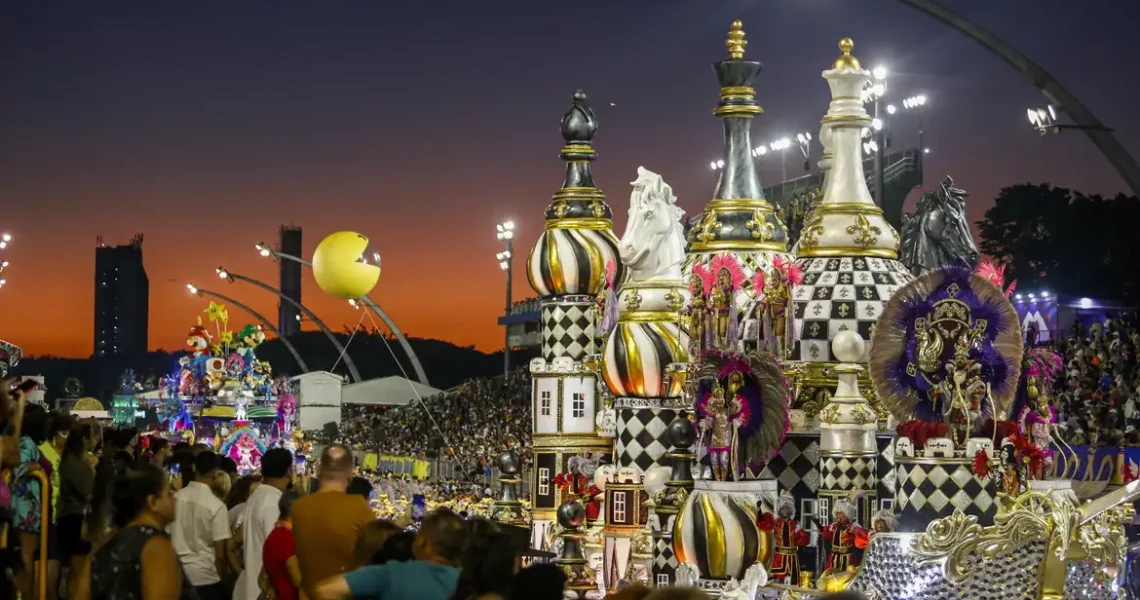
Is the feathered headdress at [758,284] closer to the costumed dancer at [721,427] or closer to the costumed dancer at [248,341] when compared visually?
the costumed dancer at [721,427]

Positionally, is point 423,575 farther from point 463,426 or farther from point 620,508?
point 463,426

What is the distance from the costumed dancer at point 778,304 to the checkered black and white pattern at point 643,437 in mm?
2651

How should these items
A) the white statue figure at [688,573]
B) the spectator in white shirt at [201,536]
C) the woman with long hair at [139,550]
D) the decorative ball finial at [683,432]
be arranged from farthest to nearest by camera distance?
the decorative ball finial at [683,432]
the white statue figure at [688,573]
the spectator in white shirt at [201,536]
the woman with long hair at [139,550]

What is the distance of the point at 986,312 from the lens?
15.2 meters

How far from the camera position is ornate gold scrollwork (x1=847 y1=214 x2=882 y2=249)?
19078 millimetres

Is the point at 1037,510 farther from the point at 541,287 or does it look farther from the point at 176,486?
the point at 541,287

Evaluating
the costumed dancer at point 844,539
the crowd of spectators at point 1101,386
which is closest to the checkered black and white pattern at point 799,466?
the costumed dancer at point 844,539

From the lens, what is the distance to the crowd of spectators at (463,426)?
127 ft

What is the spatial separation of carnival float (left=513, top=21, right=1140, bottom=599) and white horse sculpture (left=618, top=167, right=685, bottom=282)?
0.09ft

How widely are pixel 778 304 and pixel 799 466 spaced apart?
161cm

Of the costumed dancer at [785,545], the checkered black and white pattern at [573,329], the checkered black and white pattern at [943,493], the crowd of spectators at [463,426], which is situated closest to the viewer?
the checkered black and white pattern at [943,493]

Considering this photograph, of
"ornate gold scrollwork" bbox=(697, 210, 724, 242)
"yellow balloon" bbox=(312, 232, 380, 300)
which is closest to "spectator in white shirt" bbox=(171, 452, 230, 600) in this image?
"yellow balloon" bbox=(312, 232, 380, 300)

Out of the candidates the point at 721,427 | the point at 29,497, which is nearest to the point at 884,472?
the point at 721,427

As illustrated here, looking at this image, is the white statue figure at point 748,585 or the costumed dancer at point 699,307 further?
the costumed dancer at point 699,307
